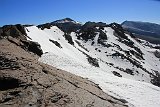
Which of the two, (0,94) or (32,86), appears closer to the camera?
(0,94)

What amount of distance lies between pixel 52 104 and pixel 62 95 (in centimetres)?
139

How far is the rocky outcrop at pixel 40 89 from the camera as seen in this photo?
48.3 ft

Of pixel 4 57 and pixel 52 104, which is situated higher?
pixel 4 57

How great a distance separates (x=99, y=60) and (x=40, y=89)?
58.7 metres

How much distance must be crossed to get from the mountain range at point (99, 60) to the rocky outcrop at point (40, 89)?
0.13 metres

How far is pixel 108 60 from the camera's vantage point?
263ft

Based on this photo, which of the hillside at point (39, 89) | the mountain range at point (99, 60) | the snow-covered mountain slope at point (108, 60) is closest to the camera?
the hillside at point (39, 89)

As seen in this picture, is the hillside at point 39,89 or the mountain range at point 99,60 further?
the mountain range at point 99,60

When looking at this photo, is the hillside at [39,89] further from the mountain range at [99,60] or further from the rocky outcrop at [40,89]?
the mountain range at [99,60]

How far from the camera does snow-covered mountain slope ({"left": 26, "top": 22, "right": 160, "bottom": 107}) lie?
23.0 m

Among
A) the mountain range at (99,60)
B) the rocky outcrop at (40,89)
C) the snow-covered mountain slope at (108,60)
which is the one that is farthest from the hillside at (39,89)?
the snow-covered mountain slope at (108,60)

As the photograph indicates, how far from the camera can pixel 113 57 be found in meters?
83.0

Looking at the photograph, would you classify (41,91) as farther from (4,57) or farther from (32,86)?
(4,57)

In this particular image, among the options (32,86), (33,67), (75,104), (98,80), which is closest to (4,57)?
(33,67)
